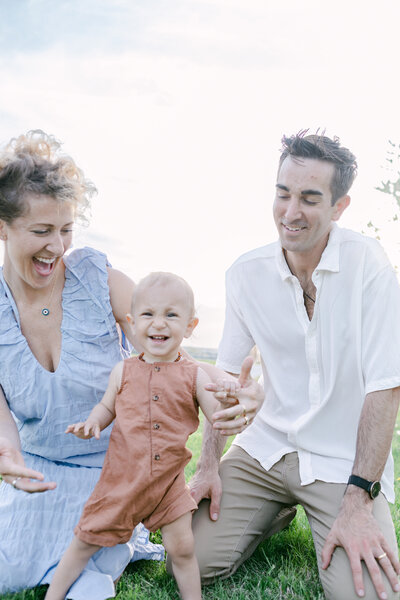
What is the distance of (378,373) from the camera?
10.7 feet

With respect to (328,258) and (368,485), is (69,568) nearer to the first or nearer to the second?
(368,485)

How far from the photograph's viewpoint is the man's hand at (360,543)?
9.89 feet

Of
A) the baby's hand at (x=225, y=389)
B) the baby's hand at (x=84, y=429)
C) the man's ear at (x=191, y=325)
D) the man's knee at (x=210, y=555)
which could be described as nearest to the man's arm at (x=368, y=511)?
the man's knee at (x=210, y=555)

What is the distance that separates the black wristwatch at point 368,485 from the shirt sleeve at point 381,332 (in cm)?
43

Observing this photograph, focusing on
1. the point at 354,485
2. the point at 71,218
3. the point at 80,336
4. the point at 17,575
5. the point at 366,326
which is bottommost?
the point at 17,575

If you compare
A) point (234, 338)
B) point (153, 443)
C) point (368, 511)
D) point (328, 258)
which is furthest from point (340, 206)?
point (153, 443)

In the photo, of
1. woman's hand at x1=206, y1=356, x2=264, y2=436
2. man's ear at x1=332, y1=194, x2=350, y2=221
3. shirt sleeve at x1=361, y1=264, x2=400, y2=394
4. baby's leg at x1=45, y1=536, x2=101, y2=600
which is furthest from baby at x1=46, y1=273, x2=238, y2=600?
man's ear at x1=332, y1=194, x2=350, y2=221

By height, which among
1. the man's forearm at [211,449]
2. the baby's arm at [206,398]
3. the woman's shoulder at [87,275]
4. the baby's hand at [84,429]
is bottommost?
the man's forearm at [211,449]

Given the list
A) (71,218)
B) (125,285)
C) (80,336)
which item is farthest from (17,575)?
(71,218)

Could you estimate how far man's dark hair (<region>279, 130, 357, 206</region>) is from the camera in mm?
3613

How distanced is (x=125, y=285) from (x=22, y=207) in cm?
69

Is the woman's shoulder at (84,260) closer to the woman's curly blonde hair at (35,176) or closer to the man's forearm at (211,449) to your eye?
Result: the woman's curly blonde hair at (35,176)

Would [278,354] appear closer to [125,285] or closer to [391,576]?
[125,285]

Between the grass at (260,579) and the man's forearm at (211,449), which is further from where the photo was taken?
the man's forearm at (211,449)
